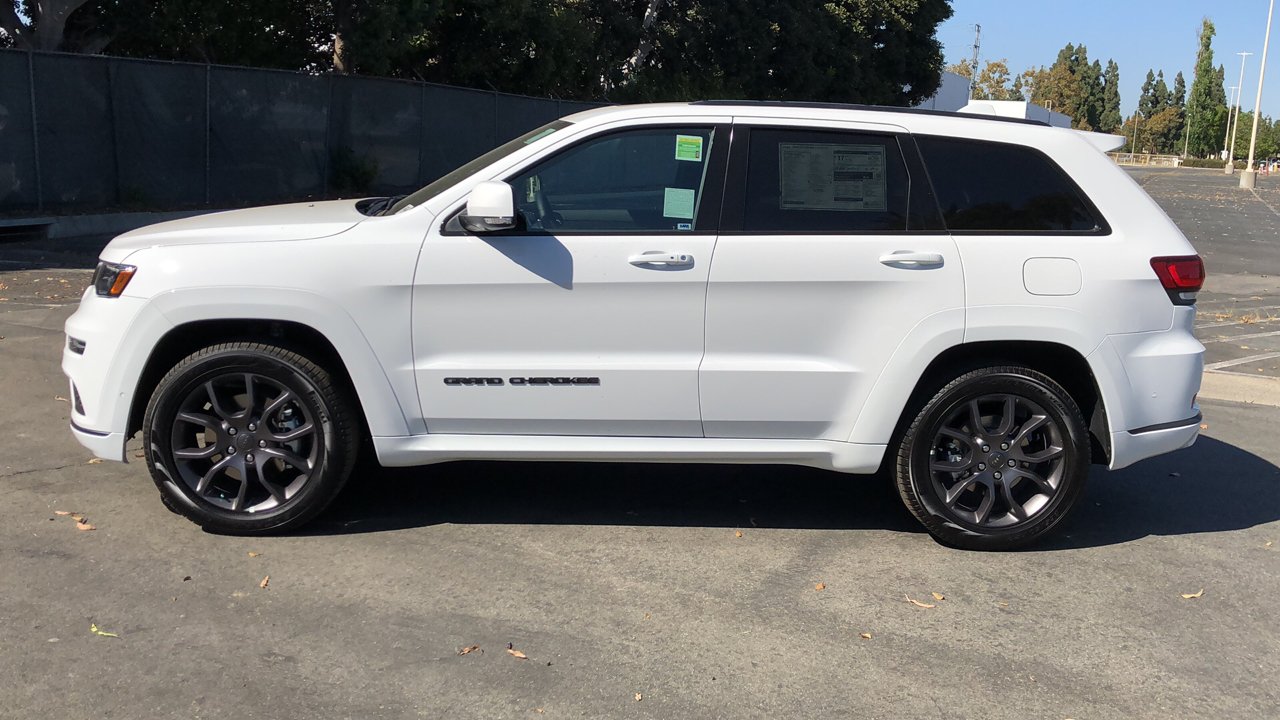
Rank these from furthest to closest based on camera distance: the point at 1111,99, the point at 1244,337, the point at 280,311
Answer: the point at 1111,99 < the point at 1244,337 < the point at 280,311

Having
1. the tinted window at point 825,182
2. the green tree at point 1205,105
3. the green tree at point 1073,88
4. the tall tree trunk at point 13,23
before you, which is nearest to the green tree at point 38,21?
the tall tree trunk at point 13,23

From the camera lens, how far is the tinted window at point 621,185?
16.3 feet

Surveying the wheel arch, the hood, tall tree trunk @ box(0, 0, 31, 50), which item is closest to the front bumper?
the hood

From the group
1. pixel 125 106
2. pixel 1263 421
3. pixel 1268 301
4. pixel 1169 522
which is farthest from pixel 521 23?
pixel 1169 522

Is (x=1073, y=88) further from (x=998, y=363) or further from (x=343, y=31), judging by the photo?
(x=998, y=363)

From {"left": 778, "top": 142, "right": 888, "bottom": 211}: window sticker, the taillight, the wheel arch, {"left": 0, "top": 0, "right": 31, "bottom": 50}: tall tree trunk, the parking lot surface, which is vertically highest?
{"left": 0, "top": 0, "right": 31, "bottom": 50}: tall tree trunk

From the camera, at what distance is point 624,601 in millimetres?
4496

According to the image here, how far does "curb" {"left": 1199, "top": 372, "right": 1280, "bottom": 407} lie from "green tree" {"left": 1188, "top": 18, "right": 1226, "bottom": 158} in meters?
132

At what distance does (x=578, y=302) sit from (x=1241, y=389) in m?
5.83

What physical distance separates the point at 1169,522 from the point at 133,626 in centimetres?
457

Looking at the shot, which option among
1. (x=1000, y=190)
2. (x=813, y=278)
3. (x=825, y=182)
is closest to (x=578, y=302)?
(x=813, y=278)

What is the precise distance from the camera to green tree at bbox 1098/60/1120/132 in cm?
14388

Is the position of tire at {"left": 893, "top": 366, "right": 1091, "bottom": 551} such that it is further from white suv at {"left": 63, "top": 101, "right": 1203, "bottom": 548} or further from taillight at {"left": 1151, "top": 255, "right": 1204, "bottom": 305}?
taillight at {"left": 1151, "top": 255, "right": 1204, "bottom": 305}

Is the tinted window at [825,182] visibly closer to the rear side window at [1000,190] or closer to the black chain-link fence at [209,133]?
the rear side window at [1000,190]
